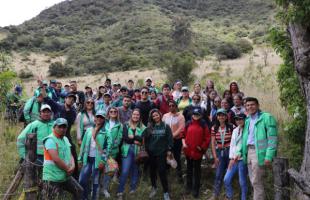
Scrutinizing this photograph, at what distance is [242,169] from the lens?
7.42 meters

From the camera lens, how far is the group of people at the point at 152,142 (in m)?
6.82

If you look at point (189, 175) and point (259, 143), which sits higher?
point (259, 143)

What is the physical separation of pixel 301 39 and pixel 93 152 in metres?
4.54

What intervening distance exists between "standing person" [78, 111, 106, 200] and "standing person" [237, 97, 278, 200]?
111 inches

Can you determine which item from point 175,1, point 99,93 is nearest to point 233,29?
point 175,1

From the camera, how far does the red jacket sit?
825 centimetres

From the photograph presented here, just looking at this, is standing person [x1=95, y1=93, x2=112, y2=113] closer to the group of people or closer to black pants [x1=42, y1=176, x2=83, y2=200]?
the group of people

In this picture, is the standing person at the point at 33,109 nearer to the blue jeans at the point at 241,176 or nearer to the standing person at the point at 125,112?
the standing person at the point at 125,112

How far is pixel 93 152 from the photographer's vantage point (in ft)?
26.2

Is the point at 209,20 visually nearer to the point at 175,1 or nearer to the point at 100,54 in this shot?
the point at 175,1

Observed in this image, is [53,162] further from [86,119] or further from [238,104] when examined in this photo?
[238,104]

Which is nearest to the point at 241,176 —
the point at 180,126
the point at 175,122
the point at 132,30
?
the point at 180,126

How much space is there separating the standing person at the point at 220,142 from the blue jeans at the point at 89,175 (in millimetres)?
2488

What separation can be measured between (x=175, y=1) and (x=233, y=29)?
61.7 feet
